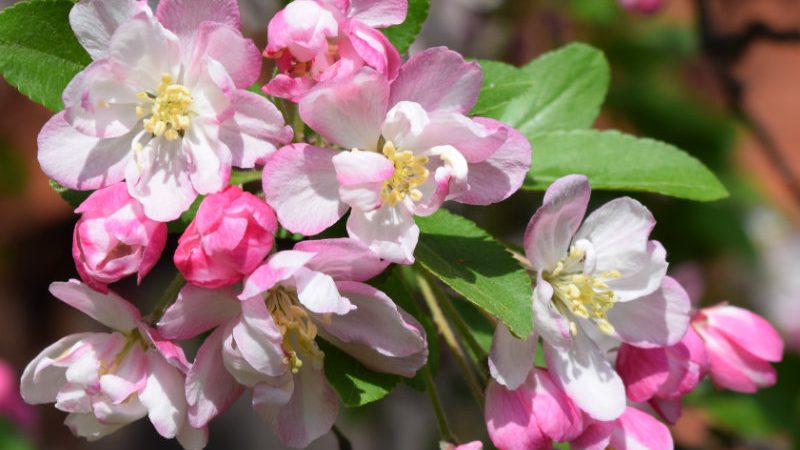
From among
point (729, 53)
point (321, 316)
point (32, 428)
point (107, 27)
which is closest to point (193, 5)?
point (107, 27)

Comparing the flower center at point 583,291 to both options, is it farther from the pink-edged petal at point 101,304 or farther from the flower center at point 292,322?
the pink-edged petal at point 101,304

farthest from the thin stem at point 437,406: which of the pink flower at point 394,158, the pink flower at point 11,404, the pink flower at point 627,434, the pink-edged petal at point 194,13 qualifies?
the pink flower at point 11,404

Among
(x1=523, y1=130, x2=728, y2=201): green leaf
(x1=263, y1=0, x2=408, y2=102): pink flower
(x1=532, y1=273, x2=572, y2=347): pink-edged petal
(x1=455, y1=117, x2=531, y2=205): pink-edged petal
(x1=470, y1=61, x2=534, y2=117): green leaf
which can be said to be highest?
(x1=263, y1=0, x2=408, y2=102): pink flower

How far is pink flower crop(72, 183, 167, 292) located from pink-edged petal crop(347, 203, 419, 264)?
21 cm

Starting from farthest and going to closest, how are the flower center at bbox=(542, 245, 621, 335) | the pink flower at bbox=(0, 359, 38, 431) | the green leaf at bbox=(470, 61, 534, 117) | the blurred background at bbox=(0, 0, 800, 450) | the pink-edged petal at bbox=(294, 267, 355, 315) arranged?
the pink flower at bbox=(0, 359, 38, 431)
the blurred background at bbox=(0, 0, 800, 450)
the green leaf at bbox=(470, 61, 534, 117)
the flower center at bbox=(542, 245, 621, 335)
the pink-edged petal at bbox=(294, 267, 355, 315)

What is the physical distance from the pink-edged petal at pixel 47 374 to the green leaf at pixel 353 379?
10.9 inches

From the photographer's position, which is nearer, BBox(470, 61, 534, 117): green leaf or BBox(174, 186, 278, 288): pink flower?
BBox(174, 186, 278, 288): pink flower

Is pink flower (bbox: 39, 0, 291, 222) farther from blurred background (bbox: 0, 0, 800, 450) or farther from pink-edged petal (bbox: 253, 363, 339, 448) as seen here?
blurred background (bbox: 0, 0, 800, 450)

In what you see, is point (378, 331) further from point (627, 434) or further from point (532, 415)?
point (627, 434)

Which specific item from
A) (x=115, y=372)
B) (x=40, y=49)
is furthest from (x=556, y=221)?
(x=40, y=49)

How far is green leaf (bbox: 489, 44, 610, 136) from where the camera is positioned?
1648 mm

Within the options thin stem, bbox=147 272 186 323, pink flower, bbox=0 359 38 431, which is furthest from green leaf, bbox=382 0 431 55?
pink flower, bbox=0 359 38 431

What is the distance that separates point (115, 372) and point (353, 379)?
264 mm

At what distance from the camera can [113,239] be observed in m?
1.05
